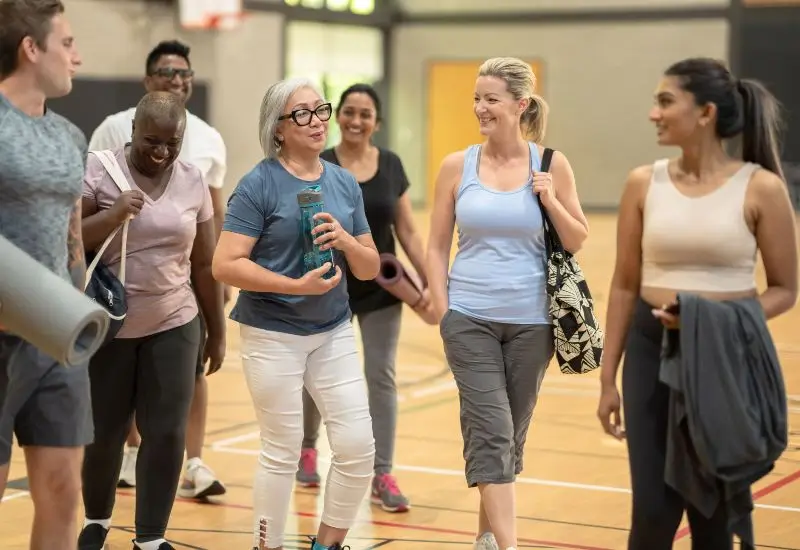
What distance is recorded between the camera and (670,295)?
381 centimetres

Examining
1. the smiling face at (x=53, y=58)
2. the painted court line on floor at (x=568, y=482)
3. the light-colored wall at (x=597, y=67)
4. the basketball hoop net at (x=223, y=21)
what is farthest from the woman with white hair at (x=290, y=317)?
the light-colored wall at (x=597, y=67)

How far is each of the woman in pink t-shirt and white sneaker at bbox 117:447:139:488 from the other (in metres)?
1.36

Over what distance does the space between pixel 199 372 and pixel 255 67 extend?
16.6m

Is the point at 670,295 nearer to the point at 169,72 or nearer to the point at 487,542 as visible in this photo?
the point at 487,542

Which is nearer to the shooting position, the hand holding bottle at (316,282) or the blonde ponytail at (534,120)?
the hand holding bottle at (316,282)

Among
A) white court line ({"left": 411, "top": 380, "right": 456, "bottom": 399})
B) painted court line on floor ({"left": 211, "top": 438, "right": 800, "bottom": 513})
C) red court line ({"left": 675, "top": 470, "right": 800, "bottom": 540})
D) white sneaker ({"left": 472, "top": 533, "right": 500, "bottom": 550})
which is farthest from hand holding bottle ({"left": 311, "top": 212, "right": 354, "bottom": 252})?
white court line ({"left": 411, "top": 380, "right": 456, "bottom": 399})

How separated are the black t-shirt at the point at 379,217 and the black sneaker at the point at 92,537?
1.69 metres

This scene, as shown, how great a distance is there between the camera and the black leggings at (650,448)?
3822 mm

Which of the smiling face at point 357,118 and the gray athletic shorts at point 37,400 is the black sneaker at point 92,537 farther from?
the smiling face at point 357,118

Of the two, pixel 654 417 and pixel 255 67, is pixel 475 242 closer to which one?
pixel 654 417

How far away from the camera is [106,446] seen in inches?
204

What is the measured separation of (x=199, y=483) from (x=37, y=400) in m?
2.68

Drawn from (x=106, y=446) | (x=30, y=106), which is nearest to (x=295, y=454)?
(x=106, y=446)

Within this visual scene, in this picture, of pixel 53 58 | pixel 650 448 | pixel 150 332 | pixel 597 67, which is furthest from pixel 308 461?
pixel 597 67
